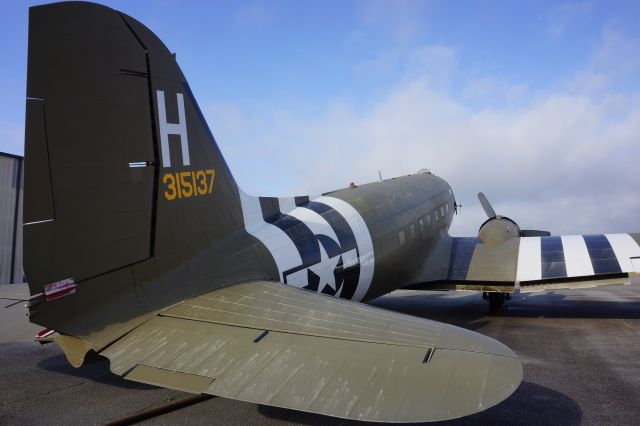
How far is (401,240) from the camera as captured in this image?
12.7m

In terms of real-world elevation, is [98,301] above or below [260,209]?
below

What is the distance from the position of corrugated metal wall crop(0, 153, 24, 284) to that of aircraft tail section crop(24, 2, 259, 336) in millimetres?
19247

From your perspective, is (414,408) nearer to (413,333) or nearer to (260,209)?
(413,333)

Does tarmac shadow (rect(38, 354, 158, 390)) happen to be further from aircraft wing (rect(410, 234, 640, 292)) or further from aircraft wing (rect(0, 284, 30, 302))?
aircraft wing (rect(410, 234, 640, 292))

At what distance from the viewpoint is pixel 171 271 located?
229 inches

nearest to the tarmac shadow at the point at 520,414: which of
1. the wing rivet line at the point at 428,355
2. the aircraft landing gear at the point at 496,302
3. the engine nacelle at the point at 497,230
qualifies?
the wing rivet line at the point at 428,355

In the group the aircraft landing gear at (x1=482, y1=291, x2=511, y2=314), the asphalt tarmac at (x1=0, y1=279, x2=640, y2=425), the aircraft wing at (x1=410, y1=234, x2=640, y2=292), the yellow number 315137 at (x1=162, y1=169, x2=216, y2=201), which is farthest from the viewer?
the aircraft landing gear at (x1=482, y1=291, x2=511, y2=314)

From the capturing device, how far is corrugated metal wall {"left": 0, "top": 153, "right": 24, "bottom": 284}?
21.1 m

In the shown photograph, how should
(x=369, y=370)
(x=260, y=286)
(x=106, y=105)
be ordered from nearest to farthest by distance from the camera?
(x=369, y=370)
(x=106, y=105)
(x=260, y=286)

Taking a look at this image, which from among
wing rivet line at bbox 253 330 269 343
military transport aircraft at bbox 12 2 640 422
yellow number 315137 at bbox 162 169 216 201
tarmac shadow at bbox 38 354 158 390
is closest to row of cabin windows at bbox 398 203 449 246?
military transport aircraft at bbox 12 2 640 422

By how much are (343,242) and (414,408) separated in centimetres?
648

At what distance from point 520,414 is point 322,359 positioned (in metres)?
3.22

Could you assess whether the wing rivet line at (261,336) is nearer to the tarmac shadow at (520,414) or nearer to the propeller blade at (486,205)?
the tarmac shadow at (520,414)

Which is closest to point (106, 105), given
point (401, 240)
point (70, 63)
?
→ point (70, 63)
